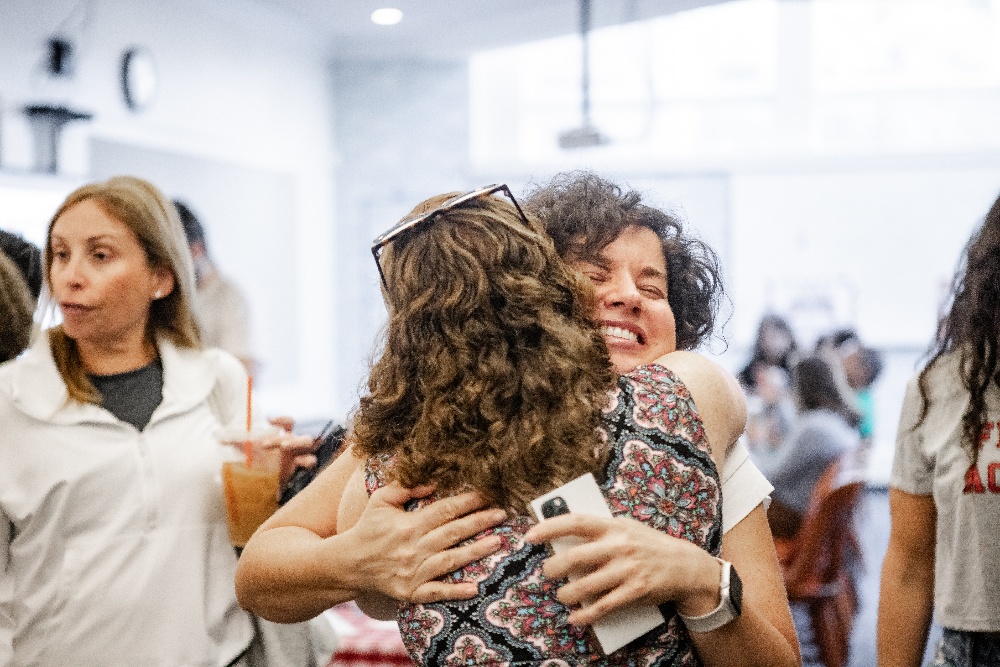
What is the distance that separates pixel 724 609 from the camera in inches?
43.4

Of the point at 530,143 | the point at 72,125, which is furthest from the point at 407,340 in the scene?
the point at 530,143

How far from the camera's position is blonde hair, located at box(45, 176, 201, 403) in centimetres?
178

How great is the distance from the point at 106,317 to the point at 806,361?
3.23m

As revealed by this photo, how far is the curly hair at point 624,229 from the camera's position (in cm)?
145

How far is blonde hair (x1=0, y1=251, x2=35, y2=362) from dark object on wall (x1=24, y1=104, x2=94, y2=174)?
9.15 feet

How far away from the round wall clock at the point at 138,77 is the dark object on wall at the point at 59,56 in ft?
1.75

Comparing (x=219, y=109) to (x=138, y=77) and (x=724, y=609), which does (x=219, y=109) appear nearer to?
(x=138, y=77)

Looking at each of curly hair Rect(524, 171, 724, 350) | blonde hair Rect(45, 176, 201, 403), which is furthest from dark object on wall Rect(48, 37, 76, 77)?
curly hair Rect(524, 171, 724, 350)

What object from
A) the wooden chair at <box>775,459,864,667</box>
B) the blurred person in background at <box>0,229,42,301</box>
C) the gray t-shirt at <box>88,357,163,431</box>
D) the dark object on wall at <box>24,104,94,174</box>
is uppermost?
the dark object on wall at <box>24,104,94,174</box>

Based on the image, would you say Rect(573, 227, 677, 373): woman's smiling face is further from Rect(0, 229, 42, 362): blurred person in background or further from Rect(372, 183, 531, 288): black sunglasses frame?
Rect(0, 229, 42, 362): blurred person in background

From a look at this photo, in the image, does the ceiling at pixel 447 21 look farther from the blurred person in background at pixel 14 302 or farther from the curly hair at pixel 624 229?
the curly hair at pixel 624 229

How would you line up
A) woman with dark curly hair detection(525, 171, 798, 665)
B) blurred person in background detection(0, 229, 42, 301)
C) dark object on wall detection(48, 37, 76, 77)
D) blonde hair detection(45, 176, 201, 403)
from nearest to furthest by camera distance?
woman with dark curly hair detection(525, 171, 798, 665), blonde hair detection(45, 176, 201, 403), blurred person in background detection(0, 229, 42, 301), dark object on wall detection(48, 37, 76, 77)

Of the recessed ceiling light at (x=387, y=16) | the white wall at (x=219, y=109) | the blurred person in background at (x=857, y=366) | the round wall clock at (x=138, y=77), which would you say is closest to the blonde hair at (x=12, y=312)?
the white wall at (x=219, y=109)

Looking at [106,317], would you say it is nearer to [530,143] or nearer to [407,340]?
[407,340]
